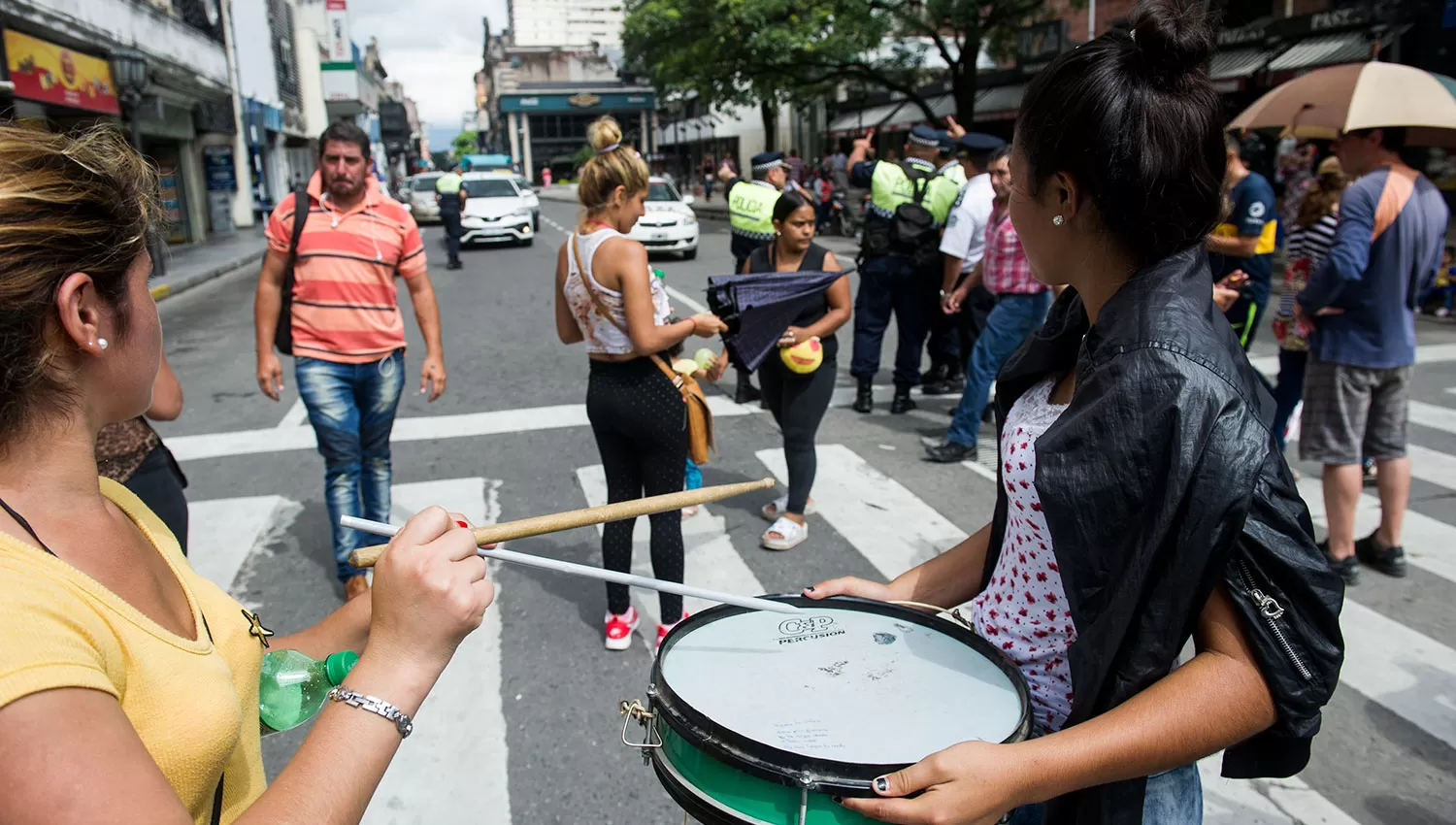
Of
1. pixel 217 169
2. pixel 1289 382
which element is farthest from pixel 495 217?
pixel 1289 382

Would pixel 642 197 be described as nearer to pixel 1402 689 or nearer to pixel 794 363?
pixel 794 363

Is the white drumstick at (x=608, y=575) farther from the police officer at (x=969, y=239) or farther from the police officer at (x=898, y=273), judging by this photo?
the police officer at (x=898, y=273)

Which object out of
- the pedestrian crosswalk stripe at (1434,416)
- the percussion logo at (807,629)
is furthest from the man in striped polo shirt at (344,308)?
the pedestrian crosswalk stripe at (1434,416)

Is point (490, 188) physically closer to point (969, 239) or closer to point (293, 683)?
point (969, 239)

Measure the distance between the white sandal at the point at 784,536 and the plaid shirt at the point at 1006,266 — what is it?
2.19m

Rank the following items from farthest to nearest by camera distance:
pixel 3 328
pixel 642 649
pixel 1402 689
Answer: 1. pixel 642 649
2. pixel 1402 689
3. pixel 3 328

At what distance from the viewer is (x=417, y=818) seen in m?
2.76

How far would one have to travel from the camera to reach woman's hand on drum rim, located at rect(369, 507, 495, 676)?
1145mm

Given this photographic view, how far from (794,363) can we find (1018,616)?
309 cm

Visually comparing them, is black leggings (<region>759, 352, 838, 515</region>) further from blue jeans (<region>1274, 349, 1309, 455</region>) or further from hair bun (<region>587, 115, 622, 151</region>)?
blue jeans (<region>1274, 349, 1309, 455</region>)

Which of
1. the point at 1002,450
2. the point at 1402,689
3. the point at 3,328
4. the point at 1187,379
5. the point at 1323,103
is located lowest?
the point at 1402,689

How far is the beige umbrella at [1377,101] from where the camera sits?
403cm

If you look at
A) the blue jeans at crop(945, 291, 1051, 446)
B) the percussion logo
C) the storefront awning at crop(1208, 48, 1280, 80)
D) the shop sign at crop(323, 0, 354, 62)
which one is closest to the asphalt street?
the blue jeans at crop(945, 291, 1051, 446)

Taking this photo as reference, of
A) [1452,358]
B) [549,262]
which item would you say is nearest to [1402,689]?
[1452,358]
